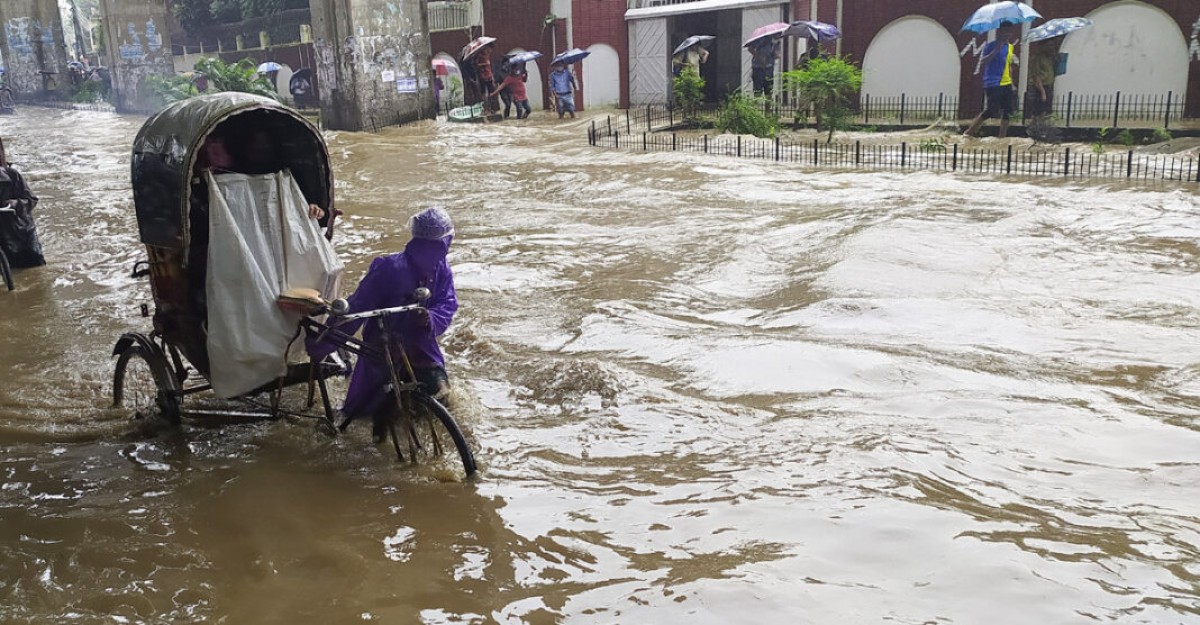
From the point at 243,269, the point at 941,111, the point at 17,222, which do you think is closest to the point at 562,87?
the point at 941,111

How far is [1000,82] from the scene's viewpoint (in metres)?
18.9

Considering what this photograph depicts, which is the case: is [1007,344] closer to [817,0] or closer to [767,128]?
[767,128]

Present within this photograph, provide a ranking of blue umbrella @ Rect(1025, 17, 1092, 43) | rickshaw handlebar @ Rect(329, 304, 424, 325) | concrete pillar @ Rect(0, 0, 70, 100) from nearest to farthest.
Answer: rickshaw handlebar @ Rect(329, 304, 424, 325) → blue umbrella @ Rect(1025, 17, 1092, 43) → concrete pillar @ Rect(0, 0, 70, 100)

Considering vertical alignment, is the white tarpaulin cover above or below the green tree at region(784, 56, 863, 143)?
below

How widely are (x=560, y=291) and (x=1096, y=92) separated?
631 inches

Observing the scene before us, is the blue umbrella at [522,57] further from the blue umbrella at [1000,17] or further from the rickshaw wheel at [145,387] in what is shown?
the rickshaw wheel at [145,387]

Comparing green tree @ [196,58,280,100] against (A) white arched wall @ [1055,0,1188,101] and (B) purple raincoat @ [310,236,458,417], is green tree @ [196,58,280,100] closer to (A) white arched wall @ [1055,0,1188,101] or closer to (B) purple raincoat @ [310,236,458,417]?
(A) white arched wall @ [1055,0,1188,101]

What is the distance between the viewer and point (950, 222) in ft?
36.7

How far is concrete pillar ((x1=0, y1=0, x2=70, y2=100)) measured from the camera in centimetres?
4309

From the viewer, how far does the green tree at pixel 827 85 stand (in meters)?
19.5

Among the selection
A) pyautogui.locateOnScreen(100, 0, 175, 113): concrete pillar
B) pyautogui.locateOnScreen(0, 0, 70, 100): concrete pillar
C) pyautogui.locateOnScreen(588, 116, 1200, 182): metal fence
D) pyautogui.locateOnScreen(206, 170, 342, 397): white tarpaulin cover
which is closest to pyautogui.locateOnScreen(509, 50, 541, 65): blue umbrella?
pyautogui.locateOnScreen(588, 116, 1200, 182): metal fence

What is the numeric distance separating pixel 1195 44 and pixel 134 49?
1380 inches

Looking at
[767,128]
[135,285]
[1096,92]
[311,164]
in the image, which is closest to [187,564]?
[311,164]

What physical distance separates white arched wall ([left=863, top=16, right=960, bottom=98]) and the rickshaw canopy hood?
63.4 ft
